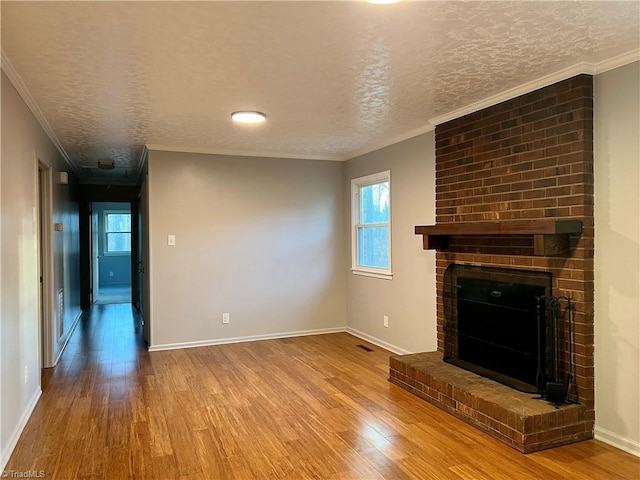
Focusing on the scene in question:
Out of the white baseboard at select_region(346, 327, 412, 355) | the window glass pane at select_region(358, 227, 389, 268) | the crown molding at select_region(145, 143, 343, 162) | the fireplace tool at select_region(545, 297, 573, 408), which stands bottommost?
the white baseboard at select_region(346, 327, 412, 355)

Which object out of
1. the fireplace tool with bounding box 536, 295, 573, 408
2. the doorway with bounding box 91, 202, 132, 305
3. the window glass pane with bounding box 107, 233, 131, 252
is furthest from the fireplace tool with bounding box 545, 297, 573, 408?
the window glass pane with bounding box 107, 233, 131, 252

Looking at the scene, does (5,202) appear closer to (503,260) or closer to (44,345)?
(44,345)

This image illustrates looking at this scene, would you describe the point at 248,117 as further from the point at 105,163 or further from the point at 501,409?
the point at 105,163

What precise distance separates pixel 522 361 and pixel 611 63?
6.29 feet

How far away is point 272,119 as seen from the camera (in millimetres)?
3891

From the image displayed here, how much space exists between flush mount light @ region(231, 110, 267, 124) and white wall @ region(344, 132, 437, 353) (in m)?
1.56

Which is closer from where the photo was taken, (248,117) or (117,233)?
(248,117)

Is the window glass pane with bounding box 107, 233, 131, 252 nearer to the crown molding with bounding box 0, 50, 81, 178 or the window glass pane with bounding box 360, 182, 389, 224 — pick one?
the crown molding with bounding box 0, 50, 81, 178

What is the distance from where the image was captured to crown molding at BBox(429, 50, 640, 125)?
2598 mm

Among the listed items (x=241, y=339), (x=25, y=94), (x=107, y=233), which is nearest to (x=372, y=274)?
(x=241, y=339)

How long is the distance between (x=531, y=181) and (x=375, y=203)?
2352mm

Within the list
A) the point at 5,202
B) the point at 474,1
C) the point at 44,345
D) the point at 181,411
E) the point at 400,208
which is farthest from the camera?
the point at 400,208

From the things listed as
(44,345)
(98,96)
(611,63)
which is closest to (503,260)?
(611,63)

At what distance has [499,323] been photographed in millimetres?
3277
